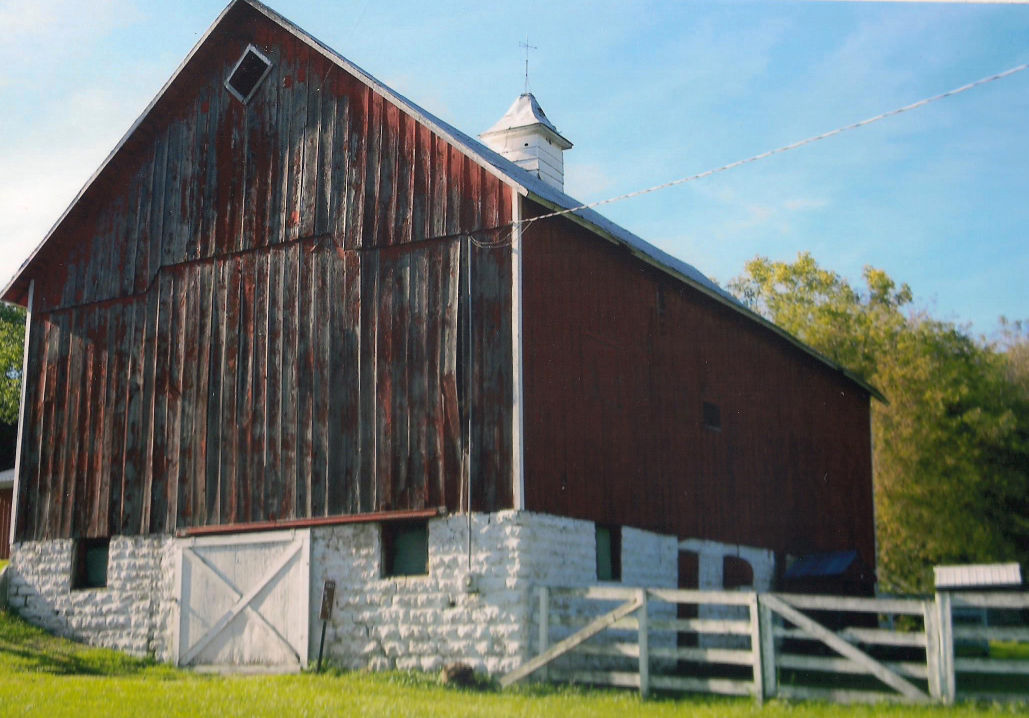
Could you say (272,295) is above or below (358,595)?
above

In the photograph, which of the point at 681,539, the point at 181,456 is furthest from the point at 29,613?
the point at 681,539

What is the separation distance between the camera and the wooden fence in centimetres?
1262

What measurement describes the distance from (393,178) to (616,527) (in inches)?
227

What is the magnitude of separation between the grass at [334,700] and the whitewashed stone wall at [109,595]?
1502 millimetres

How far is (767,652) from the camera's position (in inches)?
524

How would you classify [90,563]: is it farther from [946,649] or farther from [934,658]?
[946,649]

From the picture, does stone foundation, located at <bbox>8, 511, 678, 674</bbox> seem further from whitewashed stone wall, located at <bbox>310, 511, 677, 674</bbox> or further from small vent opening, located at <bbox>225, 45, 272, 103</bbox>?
small vent opening, located at <bbox>225, 45, 272, 103</bbox>

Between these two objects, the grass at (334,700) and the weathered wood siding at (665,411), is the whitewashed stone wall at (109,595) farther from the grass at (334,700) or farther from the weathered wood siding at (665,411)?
the weathered wood siding at (665,411)

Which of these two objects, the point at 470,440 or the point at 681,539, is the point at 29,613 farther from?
the point at 681,539

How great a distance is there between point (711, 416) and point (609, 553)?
14.4ft

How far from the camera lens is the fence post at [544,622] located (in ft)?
48.7

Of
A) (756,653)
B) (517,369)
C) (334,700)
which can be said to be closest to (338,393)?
(517,369)

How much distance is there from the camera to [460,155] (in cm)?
1669

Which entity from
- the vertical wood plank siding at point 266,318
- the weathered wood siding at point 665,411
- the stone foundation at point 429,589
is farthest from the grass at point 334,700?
the weathered wood siding at point 665,411
